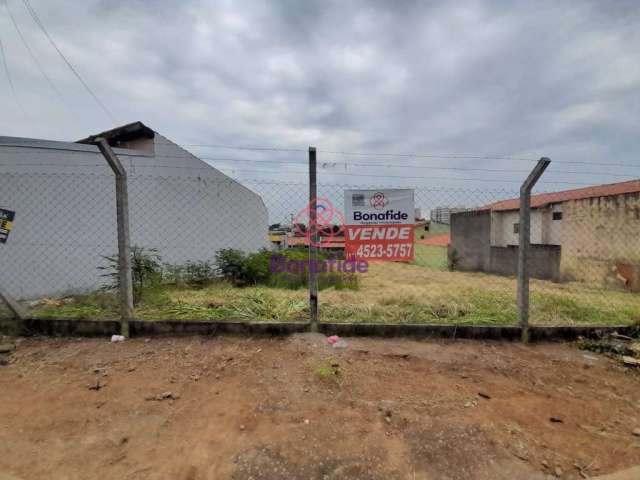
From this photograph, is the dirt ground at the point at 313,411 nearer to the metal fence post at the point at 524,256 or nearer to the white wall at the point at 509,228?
the metal fence post at the point at 524,256

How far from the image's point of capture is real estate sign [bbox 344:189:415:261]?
340 centimetres

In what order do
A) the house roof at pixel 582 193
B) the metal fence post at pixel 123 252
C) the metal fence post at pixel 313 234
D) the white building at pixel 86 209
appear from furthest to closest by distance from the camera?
the house roof at pixel 582 193
the white building at pixel 86 209
the metal fence post at pixel 123 252
the metal fence post at pixel 313 234

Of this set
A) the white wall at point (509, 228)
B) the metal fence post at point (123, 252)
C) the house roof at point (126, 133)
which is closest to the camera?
the metal fence post at point (123, 252)

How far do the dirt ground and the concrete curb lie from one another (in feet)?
0.52

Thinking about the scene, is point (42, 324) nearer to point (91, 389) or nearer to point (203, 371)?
point (91, 389)

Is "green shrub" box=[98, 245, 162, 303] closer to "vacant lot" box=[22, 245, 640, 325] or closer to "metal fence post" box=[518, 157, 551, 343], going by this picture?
"vacant lot" box=[22, 245, 640, 325]

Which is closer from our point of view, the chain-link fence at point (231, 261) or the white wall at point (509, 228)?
the chain-link fence at point (231, 261)

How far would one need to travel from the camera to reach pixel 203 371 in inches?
102

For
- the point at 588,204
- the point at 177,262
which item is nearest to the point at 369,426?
the point at 177,262

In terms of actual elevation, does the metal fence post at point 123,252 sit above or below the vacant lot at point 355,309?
above

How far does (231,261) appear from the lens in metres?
6.72

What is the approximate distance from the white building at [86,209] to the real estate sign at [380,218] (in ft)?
11.7

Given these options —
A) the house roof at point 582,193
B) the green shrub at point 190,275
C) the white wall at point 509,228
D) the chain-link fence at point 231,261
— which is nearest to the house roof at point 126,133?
the chain-link fence at point 231,261

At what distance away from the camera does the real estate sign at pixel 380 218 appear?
134 inches
